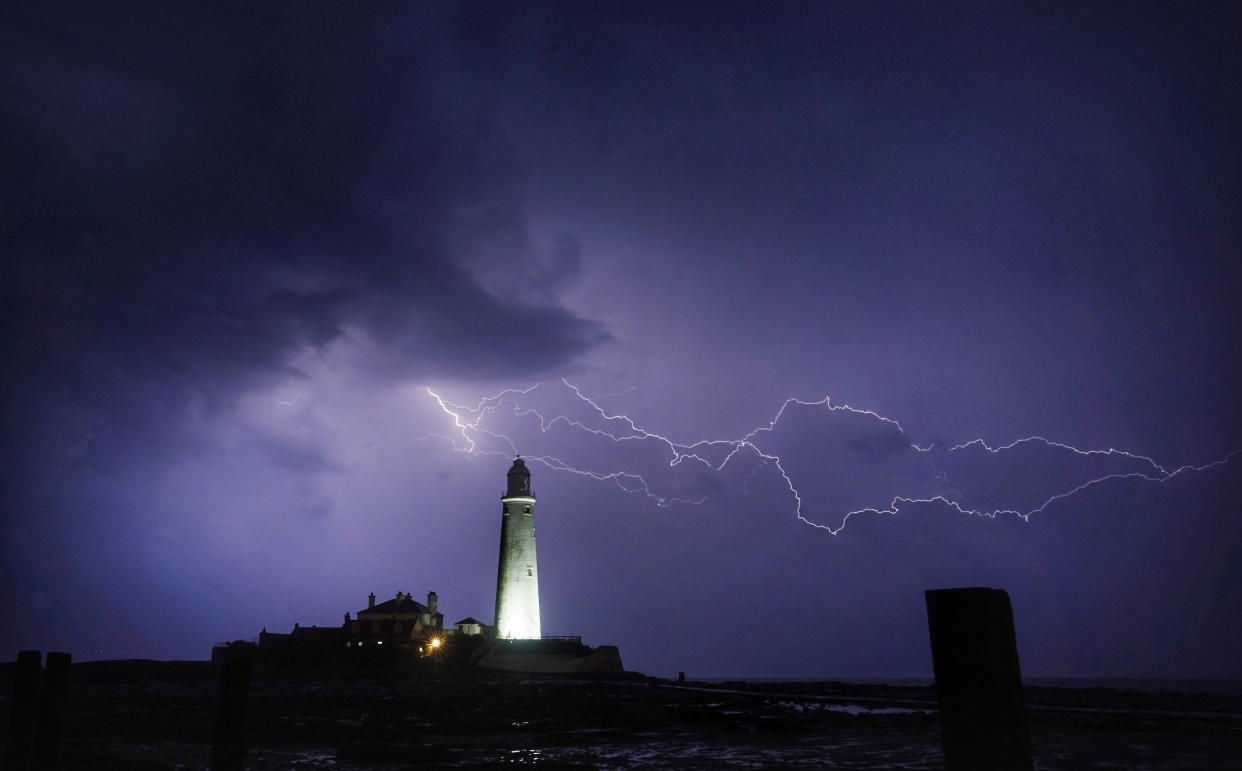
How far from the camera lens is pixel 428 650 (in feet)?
196

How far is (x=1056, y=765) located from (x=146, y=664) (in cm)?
7684

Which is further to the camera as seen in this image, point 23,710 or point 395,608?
point 395,608

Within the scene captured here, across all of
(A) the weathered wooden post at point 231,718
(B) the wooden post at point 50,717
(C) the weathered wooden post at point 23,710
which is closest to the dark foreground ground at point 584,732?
(C) the weathered wooden post at point 23,710

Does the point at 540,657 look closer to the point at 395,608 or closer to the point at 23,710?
the point at 395,608

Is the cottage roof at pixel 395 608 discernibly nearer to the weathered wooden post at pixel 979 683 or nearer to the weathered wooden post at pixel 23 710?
the weathered wooden post at pixel 23 710

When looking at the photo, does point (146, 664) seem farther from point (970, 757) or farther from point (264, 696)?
point (970, 757)

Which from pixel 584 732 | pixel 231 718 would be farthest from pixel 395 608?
pixel 231 718

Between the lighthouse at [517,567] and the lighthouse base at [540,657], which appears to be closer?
the lighthouse base at [540,657]

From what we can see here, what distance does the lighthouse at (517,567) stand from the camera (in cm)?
5828

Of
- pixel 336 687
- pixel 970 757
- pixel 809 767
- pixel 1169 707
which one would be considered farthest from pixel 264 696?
pixel 1169 707

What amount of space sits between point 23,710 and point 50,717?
0.75 metres

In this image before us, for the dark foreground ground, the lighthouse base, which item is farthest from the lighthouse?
the dark foreground ground

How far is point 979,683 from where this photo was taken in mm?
3521

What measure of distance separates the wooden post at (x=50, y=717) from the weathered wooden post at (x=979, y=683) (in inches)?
484
